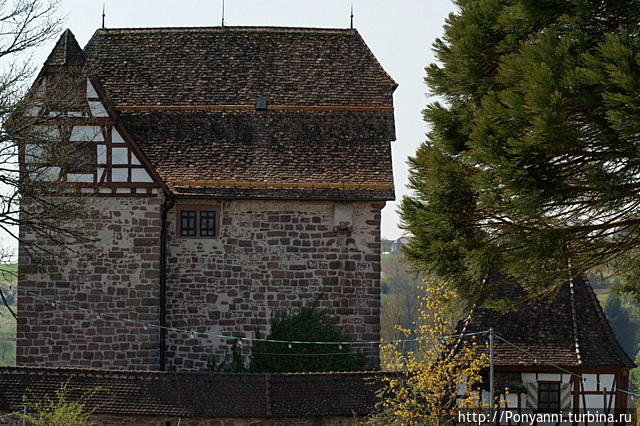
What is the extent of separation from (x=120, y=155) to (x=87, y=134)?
74 centimetres

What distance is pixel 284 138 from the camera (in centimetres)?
2461

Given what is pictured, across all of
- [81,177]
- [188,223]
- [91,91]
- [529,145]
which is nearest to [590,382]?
[188,223]

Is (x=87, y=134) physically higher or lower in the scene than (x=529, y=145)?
higher

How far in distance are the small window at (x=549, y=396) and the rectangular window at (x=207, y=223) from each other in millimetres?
7112

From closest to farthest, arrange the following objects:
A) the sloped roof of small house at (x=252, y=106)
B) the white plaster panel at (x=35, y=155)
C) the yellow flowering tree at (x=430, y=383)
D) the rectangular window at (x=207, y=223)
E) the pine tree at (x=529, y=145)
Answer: the pine tree at (x=529, y=145), the white plaster panel at (x=35, y=155), the yellow flowering tree at (x=430, y=383), the sloped roof of small house at (x=252, y=106), the rectangular window at (x=207, y=223)

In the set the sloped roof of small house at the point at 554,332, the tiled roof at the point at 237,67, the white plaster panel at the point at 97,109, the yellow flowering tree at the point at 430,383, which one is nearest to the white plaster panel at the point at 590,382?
the sloped roof of small house at the point at 554,332

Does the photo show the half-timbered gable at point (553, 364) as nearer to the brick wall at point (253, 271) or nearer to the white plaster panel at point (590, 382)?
the white plaster panel at point (590, 382)

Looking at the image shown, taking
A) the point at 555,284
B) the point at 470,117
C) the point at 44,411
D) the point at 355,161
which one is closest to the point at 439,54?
the point at 470,117

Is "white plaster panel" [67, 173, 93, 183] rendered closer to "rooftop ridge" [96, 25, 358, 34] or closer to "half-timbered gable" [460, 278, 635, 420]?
"rooftop ridge" [96, 25, 358, 34]

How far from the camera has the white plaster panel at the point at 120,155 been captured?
904 inches

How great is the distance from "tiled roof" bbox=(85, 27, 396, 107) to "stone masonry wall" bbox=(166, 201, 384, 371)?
106 inches

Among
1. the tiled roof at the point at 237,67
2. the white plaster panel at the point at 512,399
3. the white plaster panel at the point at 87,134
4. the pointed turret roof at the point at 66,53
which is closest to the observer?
the white plaster panel at the point at 512,399

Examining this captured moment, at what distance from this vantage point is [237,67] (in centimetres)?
2591

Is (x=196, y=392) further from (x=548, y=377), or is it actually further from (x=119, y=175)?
(x=548, y=377)
